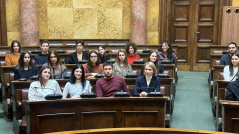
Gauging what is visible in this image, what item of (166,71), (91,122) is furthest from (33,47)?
(91,122)

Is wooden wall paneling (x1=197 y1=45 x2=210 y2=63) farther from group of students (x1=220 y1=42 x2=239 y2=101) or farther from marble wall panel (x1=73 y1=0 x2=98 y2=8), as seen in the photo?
marble wall panel (x1=73 y1=0 x2=98 y2=8)

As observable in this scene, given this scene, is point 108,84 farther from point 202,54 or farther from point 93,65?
point 202,54

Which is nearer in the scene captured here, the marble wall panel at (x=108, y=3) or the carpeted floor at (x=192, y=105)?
the carpeted floor at (x=192, y=105)

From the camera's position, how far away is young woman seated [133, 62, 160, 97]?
4.24 m

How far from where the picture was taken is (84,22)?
30.3ft

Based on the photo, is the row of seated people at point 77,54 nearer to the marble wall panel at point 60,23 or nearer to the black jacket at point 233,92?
the black jacket at point 233,92

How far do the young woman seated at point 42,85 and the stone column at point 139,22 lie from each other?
496 cm

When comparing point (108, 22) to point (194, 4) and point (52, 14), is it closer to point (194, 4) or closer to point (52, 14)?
point (52, 14)

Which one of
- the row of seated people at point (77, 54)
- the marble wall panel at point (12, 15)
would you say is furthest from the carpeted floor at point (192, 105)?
the marble wall panel at point (12, 15)

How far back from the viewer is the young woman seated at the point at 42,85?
13.1 feet

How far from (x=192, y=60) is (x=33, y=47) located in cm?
397

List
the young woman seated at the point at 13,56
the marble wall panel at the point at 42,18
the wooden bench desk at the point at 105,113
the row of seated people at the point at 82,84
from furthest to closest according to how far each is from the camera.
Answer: the marble wall panel at the point at 42,18
the young woman seated at the point at 13,56
the row of seated people at the point at 82,84
the wooden bench desk at the point at 105,113

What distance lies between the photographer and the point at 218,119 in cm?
409

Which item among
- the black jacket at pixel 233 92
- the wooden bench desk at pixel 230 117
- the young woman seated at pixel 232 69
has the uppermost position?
the young woman seated at pixel 232 69
